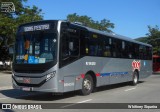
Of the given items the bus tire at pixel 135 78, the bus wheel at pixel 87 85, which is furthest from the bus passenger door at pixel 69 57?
the bus tire at pixel 135 78

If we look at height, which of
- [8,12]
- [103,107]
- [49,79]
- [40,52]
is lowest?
[103,107]

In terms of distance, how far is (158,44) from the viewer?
61875 mm

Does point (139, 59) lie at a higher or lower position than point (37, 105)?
higher

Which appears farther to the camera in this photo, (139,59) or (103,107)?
(139,59)

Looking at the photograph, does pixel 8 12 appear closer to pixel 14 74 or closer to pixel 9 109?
pixel 14 74

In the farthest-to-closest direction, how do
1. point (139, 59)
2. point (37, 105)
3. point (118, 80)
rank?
point (139, 59) → point (118, 80) → point (37, 105)

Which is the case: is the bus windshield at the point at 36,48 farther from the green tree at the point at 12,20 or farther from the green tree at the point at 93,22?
the green tree at the point at 93,22

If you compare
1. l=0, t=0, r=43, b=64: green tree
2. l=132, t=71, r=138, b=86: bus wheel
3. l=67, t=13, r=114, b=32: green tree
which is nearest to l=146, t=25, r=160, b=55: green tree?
l=67, t=13, r=114, b=32: green tree

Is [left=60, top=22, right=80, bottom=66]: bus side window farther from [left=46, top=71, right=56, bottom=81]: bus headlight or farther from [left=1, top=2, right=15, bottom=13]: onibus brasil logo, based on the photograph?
[left=1, top=2, right=15, bottom=13]: onibus brasil logo

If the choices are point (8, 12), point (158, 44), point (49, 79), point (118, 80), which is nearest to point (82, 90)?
point (49, 79)

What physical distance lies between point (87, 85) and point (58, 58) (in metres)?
2.88

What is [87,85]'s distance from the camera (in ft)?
49.8

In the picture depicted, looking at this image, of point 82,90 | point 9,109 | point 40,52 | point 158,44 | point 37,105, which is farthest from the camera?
point 158,44

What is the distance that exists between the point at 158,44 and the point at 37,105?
5254 cm
